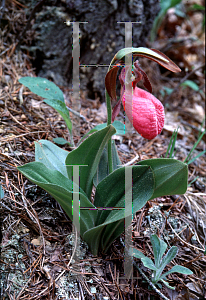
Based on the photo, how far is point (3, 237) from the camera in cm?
107

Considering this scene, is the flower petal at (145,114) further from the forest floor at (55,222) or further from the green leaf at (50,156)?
the forest floor at (55,222)

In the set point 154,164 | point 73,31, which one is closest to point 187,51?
point 73,31

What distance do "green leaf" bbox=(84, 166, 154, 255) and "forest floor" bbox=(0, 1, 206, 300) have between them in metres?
0.09

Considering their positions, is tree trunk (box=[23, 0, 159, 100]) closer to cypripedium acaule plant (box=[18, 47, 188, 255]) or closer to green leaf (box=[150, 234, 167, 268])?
cypripedium acaule plant (box=[18, 47, 188, 255])

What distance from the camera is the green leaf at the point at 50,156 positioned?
46.4 inches

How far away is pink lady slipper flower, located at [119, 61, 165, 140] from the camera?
0.90 meters

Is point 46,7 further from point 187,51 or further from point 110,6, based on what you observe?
point 187,51

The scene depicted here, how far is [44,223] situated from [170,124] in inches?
56.4

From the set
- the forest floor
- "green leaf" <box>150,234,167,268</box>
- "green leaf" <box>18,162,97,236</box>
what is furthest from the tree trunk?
"green leaf" <box>150,234,167,268</box>

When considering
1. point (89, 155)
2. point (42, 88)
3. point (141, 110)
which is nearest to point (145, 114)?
point (141, 110)

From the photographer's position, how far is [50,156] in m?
1.23

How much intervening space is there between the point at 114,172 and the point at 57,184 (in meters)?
0.23

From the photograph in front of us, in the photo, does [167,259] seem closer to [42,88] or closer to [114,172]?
[114,172]

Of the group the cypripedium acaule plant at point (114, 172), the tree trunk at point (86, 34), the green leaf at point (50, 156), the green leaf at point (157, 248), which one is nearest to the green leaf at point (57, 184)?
the cypripedium acaule plant at point (114, 172)
